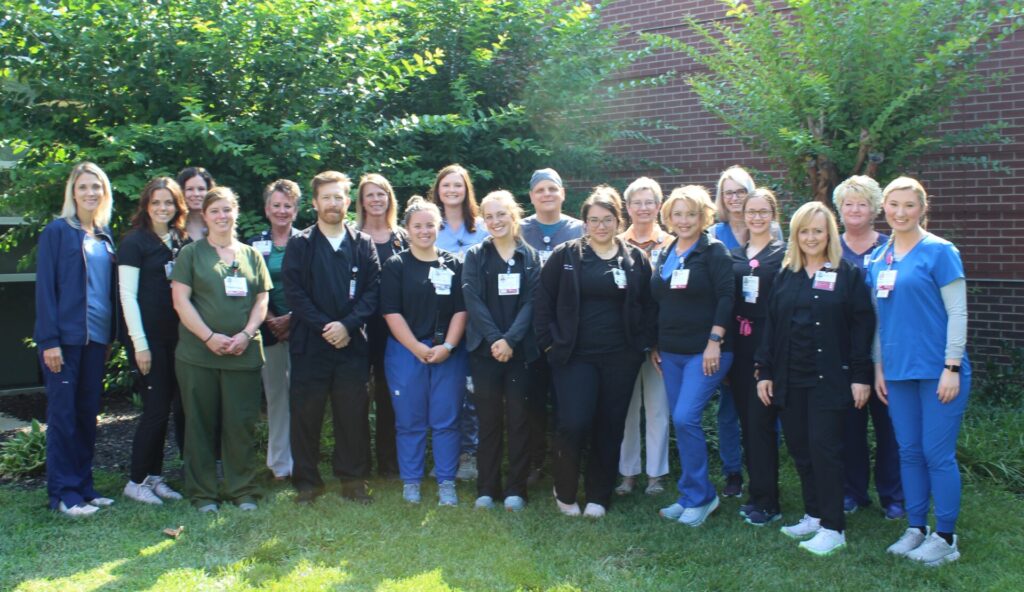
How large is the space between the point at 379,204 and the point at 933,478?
3.66 metres

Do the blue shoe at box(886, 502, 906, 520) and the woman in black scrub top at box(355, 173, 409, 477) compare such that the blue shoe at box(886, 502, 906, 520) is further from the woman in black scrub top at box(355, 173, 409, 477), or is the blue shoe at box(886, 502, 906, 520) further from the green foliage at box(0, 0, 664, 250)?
the green foliage at box(0, 0, 664, 250)

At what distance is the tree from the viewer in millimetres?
6238

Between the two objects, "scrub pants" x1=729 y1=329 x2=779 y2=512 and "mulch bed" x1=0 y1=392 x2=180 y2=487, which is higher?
"scrub pants" x1=729 y1=329 x2=779 y2=512

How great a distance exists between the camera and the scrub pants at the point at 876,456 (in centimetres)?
505

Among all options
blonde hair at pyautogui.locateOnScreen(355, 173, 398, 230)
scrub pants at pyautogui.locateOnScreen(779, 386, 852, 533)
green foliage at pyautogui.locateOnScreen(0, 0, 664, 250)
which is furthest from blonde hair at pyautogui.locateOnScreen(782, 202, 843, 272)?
green foliage at pyautogui.locateOnScreen(0, 0, 664, 250)

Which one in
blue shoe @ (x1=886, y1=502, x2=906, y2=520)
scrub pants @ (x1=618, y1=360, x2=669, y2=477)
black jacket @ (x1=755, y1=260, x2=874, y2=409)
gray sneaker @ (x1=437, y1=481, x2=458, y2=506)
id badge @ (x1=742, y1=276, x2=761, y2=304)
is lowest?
blue shoe @ (x1=886, y1=502, x2=906, y2=520)

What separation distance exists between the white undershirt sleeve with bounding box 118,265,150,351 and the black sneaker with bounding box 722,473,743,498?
3.75 meters

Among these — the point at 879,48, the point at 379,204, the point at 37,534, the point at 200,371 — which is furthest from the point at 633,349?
the point at 37,534

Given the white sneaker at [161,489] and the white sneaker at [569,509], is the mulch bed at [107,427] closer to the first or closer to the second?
the white sneaker at [161,489]

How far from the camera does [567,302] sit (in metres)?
5.17

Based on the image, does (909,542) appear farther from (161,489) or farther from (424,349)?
(161,489)

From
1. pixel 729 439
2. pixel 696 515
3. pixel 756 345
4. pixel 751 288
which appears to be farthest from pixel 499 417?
pixel 751 288

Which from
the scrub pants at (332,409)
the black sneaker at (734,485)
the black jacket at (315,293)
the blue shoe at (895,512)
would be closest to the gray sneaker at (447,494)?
the scrub pants at (332,409)

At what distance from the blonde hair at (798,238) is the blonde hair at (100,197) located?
4101 mm
